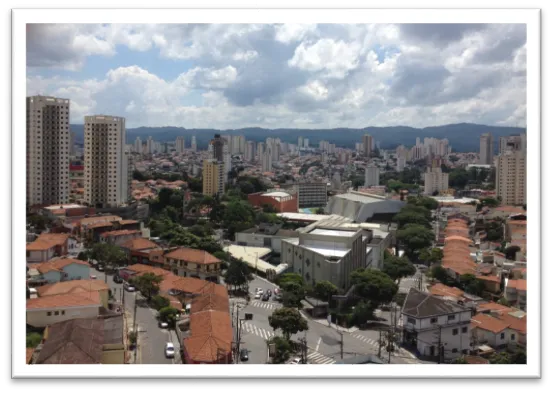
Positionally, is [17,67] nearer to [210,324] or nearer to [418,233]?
[210,324]

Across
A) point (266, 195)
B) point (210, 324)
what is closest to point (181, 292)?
point (210, 324)

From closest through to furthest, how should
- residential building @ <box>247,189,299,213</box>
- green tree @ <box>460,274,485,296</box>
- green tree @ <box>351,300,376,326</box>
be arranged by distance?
1. green tree @ <box>351,300,376,326</box>
2. green tree @ <box>460,274,485,296</box>
3. residential building @ <box>247,189,299,213</box>

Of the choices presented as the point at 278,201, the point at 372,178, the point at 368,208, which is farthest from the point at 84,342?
the point at 372,178

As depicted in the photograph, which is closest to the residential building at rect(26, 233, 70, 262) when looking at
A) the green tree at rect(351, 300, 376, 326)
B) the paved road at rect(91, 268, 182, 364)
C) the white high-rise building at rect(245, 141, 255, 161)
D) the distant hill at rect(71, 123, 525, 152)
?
the paved road at rect(91, 268, 182, 364)

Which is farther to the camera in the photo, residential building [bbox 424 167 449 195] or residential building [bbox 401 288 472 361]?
residential building [bbox 424 167 449 195]

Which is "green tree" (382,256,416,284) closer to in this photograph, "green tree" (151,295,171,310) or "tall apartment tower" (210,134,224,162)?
"green tree" (151,295,171,310)

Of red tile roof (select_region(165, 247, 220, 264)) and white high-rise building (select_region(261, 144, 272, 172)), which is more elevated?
white high-rise building (select_region(261, 144, 272, 172))

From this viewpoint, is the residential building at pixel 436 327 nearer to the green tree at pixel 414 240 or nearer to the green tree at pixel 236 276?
the green tree at pixel 236 276
